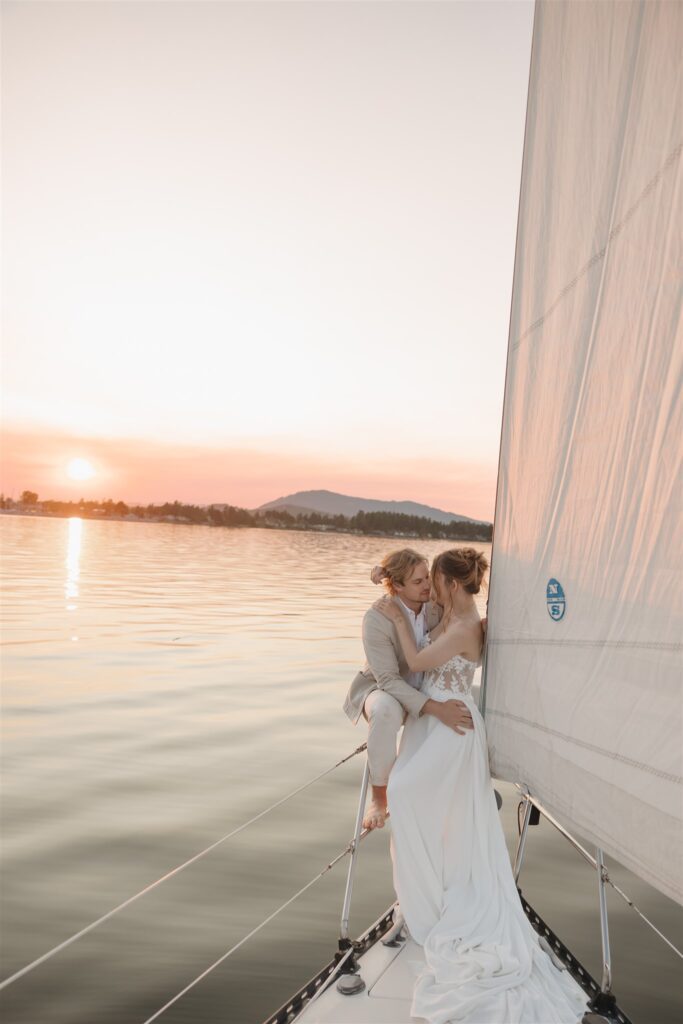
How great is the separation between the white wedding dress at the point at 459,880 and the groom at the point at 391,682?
2.3 inches

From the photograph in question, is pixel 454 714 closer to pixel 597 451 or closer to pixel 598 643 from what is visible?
pixel 598 643

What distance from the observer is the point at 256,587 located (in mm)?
19469

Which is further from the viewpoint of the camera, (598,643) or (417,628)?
(417,628)

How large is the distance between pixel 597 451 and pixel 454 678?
4.03 ft

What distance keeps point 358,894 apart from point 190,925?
37.7 inches

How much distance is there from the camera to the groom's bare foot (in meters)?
2.81

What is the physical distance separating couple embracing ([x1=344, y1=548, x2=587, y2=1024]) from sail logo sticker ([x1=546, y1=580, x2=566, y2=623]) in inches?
27.4

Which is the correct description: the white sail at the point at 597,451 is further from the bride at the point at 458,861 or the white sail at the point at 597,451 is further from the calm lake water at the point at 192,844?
the calm lake water at the point at 192,844

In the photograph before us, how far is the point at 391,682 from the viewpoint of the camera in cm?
273

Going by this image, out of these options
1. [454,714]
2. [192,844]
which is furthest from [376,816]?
[192,844]

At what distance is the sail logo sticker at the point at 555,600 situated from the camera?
1836mm

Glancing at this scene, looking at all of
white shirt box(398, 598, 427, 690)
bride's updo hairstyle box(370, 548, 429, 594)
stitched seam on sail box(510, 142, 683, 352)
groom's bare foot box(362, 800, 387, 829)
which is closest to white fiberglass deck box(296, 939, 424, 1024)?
groom's bare foot box(362, 800, 387, 829)

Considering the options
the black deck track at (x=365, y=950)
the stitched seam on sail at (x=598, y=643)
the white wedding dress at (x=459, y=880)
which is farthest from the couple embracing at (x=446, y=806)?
the stitched seam on sail at (x=598, y=643)

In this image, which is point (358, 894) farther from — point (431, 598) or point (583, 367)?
point (583, 367)
